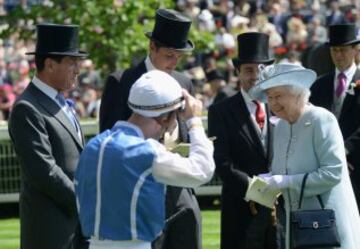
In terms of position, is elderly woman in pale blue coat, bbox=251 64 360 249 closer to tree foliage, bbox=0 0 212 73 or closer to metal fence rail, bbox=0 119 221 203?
metal fence rail, bbox=0 119 221 203

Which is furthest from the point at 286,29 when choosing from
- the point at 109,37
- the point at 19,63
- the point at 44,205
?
the point at 44,205

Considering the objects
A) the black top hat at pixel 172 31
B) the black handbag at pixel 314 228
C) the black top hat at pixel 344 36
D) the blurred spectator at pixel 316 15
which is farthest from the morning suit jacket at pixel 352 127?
the blurred spectator at pixel 316 15

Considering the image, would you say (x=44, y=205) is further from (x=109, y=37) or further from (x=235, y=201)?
(x=109, y=37)

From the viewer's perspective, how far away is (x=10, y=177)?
52.9 feet

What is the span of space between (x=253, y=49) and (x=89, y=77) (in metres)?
15.5

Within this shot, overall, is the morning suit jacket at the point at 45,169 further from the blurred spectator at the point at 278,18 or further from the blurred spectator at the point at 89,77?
the blurred spectator at the point at 278,18

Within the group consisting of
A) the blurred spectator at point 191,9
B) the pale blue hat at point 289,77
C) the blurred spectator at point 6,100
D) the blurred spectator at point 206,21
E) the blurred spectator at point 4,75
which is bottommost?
the blurred spectator at point 4,75

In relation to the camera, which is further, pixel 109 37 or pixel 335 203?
pixel 109 37

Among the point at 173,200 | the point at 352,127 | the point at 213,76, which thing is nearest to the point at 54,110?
the point at 173,200

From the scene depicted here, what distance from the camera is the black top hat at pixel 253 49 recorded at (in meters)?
9.55

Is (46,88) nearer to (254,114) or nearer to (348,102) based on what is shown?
(254,114)

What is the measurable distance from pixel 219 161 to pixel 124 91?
36.0 inches

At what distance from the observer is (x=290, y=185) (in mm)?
7773

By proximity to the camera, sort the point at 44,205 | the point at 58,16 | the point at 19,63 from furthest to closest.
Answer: the point at 19,63, the point at 58,16, the point at 44,205
